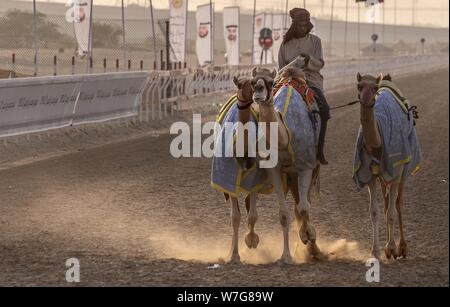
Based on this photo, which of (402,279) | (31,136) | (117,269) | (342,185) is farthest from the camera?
(31,136)

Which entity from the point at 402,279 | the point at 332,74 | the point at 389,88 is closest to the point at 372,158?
the point at 389,88

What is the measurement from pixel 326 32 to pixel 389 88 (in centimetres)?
18976

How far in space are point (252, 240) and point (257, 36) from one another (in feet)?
114

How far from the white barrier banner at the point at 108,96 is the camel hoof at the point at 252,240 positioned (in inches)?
452

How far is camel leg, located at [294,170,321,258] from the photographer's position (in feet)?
29.3

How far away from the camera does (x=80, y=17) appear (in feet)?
88.7

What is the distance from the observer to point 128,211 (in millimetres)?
11773

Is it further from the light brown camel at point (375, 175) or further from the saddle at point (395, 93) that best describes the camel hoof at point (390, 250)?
the saddle at point (395, 93)

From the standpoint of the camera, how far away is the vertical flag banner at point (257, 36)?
42750mm

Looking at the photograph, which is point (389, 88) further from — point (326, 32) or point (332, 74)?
point (326, 32)

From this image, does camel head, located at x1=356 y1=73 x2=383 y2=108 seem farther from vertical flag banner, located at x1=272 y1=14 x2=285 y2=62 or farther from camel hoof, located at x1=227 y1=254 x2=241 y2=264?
vertical flag banner, located at x1=272 y1=14 x2=285 y2=62

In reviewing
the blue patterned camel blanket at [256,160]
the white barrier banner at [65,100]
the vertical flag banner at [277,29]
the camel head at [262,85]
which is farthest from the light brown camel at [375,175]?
the vertical flag banner at [277,29]
